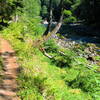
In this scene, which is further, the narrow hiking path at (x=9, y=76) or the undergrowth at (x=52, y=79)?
the undergrowth at (x=52, y=79)

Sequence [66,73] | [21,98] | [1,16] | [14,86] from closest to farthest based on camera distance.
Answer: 1. [21,98]
2. [14,86]
3. [66,73]
4. [1,16]

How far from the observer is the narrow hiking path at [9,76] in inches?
289

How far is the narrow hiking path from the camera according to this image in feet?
24.1

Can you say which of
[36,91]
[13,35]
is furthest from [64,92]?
[13,35]

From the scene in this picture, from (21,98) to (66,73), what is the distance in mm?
5026

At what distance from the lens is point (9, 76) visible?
9039 mm

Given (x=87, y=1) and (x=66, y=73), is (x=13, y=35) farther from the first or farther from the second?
(x=87, y=1)

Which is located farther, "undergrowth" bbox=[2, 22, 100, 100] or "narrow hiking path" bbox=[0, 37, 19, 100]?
"undergrowth" bbox=[2, 22, 100, 100]

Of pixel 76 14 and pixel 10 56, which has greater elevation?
pixel 10 56

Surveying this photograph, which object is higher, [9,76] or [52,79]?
[9,76]

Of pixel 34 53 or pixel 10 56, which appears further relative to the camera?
pixel 34 53

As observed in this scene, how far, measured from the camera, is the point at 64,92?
9008 mm

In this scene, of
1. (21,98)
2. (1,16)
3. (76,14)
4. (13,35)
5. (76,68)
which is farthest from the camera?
(76,14)

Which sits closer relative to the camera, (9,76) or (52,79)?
(9,76)
